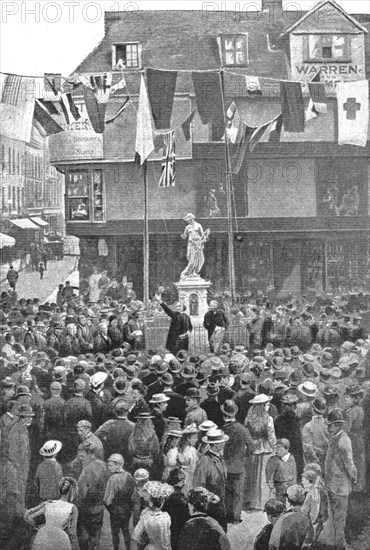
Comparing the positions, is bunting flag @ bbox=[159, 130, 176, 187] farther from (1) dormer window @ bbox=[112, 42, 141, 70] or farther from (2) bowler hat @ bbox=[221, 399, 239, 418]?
(2) bowler hat @ bbox=[221, 399, 239, 418]

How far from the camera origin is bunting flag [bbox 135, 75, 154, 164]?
35.8ft

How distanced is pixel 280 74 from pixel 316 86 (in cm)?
47

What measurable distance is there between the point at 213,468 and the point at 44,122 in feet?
15.2

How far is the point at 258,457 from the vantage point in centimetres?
1046

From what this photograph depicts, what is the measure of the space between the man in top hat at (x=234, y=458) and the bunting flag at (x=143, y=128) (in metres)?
3.21

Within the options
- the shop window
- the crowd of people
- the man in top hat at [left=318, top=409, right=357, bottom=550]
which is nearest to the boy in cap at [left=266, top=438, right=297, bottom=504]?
the crowd of people

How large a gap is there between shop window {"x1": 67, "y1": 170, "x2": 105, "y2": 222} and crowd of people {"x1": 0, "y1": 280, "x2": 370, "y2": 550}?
34.0 inches

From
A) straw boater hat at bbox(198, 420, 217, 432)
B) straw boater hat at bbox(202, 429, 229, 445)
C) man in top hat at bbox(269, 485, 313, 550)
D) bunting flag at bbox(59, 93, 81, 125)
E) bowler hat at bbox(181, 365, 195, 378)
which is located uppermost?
bunting flag at bbox(59, 93, 81, 125)

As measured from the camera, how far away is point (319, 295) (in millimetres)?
11289

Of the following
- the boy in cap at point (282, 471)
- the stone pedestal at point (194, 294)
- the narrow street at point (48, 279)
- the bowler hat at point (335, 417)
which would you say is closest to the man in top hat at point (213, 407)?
the boy in cap at point (282, 471)

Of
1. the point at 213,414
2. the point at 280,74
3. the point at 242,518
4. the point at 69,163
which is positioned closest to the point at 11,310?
the point at 69,163

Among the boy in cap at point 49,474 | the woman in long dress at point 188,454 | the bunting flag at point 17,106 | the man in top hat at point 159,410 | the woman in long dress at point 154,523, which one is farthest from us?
the bunting flag at point 17,106

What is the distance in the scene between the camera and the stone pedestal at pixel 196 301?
11.0 meters

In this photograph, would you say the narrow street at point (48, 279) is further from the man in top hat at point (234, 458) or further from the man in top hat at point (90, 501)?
the man in top hat at point (234, 458)
